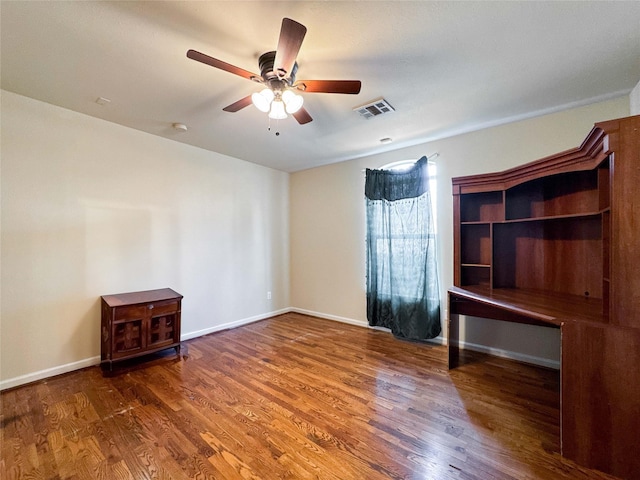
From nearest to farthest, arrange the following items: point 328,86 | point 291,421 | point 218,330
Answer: point 328,86
point 291,421
point 218,330

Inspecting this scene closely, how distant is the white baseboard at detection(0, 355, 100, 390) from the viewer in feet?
7.76

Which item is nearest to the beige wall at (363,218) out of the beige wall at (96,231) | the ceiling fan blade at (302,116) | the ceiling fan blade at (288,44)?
the beige wall at (96,231)

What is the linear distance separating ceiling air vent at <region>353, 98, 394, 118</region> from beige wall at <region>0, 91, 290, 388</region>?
2.34m

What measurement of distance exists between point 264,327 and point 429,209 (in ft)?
9.80

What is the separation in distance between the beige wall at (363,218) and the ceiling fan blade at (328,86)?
83.4 inches

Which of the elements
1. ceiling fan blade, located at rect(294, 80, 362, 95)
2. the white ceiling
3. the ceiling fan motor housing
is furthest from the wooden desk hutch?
the ceiling fan motor housing

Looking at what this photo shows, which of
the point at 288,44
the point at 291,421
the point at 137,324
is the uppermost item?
→ the point at 288,44

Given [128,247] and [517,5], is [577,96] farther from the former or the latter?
[128,247]

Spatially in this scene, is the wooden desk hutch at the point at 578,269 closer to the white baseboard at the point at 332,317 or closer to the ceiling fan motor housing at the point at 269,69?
the white baseboard at the point at 332,317

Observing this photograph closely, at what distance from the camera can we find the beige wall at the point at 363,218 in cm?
273

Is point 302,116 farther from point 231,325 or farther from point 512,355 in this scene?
point 512,355

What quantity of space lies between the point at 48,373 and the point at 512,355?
4832 mm

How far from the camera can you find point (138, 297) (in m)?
2.92

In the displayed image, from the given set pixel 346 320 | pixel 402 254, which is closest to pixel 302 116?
pixel 402 254
